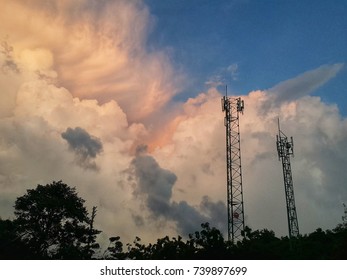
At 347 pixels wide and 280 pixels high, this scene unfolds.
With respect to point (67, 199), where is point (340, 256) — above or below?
below

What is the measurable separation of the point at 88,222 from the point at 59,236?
3.96 meters

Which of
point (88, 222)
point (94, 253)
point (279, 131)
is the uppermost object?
point (279, 131)

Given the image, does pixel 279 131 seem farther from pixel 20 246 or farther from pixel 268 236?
pixel 20 246

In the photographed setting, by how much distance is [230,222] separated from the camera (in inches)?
1232

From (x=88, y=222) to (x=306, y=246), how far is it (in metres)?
23.3

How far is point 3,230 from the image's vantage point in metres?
41.3

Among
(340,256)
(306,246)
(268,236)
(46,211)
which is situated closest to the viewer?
(340,256)

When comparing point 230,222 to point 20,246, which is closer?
point 230,222
